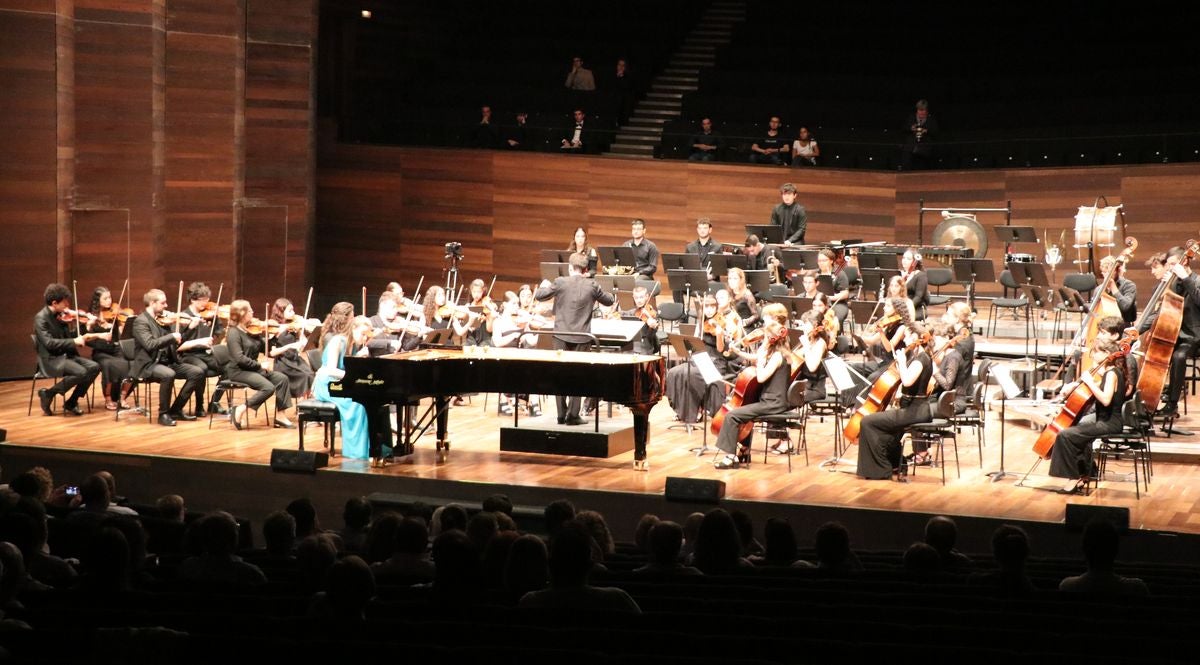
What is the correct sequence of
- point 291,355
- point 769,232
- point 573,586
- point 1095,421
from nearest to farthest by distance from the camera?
point 573,586 < point 1095,421 < point 291,355 < point 769,232

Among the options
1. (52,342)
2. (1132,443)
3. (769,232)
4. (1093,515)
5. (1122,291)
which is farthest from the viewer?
(769,232)

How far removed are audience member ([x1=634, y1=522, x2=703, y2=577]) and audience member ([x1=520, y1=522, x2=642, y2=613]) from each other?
912 mm

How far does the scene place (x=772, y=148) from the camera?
53.9 feet

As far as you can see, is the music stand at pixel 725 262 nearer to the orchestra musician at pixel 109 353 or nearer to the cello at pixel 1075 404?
the cello at pixel 1075 404

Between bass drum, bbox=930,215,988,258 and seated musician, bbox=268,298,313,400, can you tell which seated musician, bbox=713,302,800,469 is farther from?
bass drum, bbox=930,215,988,258

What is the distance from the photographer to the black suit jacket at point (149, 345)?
11.1m

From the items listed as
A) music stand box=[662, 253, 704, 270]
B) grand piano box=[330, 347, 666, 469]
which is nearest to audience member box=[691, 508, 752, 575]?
grand piano box=[330, 347, 666, 469]

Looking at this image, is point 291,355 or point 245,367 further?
point 291,355

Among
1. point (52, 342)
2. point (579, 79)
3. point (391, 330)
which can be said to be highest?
point (579, 79)

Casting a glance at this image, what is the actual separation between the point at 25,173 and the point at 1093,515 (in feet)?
35.0

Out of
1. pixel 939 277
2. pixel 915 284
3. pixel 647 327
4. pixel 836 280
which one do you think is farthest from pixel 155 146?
pixel 939 277

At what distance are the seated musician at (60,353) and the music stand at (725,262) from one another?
554cm

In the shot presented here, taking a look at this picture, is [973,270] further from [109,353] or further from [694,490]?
[109,353]

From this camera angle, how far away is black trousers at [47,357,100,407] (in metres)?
11.3
